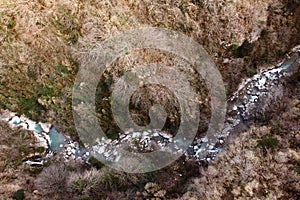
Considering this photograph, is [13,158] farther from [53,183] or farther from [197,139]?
[197,139]

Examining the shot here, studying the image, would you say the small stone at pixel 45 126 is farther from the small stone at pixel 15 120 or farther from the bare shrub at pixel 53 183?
the bare shrub at pixel 53 183

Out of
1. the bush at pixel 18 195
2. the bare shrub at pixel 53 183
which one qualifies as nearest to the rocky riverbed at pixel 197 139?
the bare shrub at pixel 53 183

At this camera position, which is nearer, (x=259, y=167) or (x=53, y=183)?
(x=259, y=167)

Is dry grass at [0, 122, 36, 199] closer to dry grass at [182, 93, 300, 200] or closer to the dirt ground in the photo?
the dirt ground

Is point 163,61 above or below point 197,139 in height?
above

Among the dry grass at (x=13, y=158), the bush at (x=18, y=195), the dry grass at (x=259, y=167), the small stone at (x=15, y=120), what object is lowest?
the bush at (x=18, y=195)

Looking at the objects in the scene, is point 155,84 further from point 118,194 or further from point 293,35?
point 293,35

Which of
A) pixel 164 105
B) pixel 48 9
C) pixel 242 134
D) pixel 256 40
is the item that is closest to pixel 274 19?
pixel 256 40

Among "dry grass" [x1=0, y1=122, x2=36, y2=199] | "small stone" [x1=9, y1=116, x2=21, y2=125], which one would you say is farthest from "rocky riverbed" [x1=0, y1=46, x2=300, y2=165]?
"dry grass" [x1=0, y1=122, x2=36, y2=199]

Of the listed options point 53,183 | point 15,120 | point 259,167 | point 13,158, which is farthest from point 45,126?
point 259,167

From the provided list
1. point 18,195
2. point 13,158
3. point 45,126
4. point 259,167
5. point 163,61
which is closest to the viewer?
point 259,167

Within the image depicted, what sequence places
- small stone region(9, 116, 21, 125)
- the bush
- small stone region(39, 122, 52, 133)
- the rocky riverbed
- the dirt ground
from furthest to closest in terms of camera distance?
small stone region(39, 122, 52, 133)
small stone region(9, 116, 21, 125)
the rocky riverbed
the bush
the dirt ground
